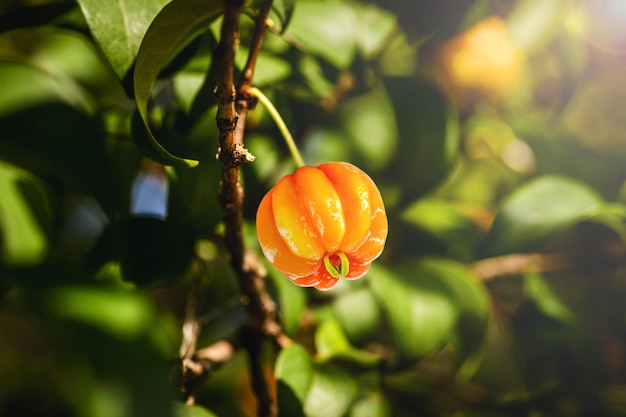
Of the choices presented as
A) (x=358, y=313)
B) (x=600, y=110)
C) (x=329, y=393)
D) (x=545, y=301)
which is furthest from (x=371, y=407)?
(x=600, y=110)

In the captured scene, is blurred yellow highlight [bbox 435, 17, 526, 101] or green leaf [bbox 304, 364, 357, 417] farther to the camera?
blurred yellow highlight [bbox 435, 17, 526, 101]

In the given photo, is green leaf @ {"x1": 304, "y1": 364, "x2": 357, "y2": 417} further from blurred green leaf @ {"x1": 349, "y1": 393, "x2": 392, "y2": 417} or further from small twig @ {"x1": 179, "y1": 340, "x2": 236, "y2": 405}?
small twig @ {"x1": 179, "y1": 340, "x2": 236, "y2": 405}

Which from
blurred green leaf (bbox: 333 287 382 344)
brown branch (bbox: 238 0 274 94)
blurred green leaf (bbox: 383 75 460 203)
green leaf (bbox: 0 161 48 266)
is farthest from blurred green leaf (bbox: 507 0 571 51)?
green leaf (bbox: 0 161 48 266)

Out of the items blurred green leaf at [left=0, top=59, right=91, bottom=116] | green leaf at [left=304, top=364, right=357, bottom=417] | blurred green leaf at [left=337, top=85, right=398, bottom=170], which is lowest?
green leaf at [left=304, top=364, right=357, bottom=417]

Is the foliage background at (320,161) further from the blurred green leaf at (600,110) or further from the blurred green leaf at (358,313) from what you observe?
the blurred green leaf at (600,110)

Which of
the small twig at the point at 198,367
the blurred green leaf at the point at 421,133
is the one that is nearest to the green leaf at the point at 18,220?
the small twig at the point at 198,367

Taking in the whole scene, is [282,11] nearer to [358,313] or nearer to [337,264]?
[337,264]

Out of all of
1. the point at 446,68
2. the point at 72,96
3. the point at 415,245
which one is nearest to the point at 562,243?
the point at 415,245
